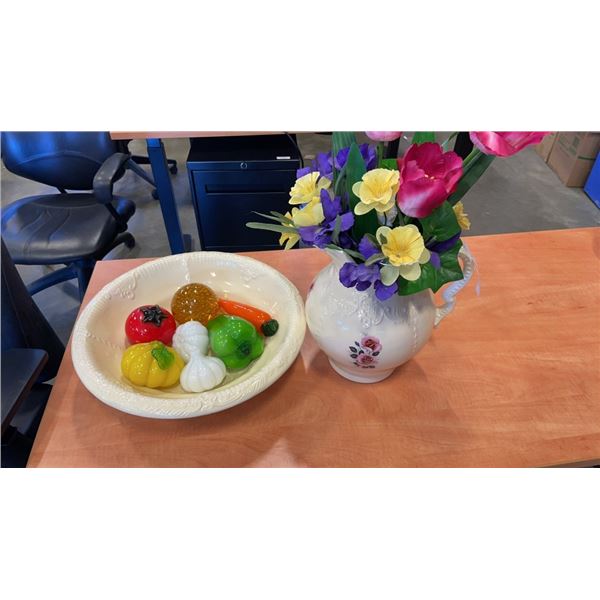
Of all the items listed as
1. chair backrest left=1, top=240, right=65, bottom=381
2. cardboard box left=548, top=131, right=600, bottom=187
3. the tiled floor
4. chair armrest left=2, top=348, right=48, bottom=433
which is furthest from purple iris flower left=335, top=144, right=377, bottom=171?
cardboard box left=548, top=131, right=600, bottom=187

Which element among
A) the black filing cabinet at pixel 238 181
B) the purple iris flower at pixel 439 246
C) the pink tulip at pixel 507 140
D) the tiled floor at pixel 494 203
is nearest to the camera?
the pink tulip at pixel 507 140

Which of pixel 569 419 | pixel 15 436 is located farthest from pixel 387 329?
pixel 15 436

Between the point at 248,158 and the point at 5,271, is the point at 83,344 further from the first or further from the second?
the point at 248,158

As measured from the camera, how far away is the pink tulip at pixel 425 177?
1.96 feet

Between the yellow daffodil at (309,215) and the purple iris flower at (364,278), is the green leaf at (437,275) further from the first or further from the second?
the yellow daffodil at (309,215)

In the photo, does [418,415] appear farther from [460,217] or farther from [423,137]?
[423,137]

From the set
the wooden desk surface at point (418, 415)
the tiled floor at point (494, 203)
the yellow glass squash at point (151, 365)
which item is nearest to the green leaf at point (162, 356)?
the yellow glass squash at point (151, 365)

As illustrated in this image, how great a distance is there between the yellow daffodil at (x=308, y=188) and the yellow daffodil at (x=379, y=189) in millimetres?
83

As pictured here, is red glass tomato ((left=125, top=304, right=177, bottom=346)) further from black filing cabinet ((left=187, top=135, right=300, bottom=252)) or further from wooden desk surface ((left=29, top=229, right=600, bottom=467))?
black filing cabinet ((left=187, top=135, right=300, bottom=252))

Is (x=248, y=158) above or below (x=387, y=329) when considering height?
below

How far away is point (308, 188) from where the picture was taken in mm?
691

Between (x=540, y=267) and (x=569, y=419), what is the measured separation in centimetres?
43

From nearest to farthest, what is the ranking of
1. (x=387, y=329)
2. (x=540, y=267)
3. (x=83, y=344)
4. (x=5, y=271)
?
1. (x=387, y=329)
2. (x=83, y=344)
3. (x=5, y=271)
4. (x=540, y=267)

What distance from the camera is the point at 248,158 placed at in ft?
6.15
